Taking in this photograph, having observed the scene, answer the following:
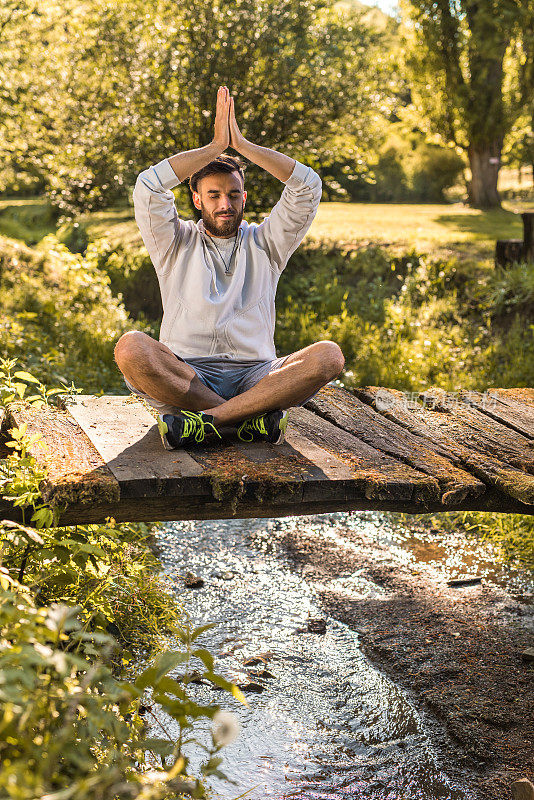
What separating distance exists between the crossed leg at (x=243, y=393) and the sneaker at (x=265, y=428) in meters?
0.03

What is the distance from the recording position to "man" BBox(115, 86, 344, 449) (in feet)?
12.4

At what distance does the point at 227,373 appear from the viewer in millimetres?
4117

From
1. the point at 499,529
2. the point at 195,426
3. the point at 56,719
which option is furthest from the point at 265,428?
the point at 499,529

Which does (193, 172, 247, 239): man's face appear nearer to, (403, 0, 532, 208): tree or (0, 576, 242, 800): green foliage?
(0, 576, 242, 800): green foliage

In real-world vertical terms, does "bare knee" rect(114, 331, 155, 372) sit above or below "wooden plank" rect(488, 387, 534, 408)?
above

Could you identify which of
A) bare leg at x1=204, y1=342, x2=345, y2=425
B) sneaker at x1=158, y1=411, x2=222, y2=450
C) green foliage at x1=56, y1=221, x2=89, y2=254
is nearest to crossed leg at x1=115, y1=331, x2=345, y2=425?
bare leg at x1=204, y1=342, x2=345, y2=425

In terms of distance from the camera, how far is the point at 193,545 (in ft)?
17.7

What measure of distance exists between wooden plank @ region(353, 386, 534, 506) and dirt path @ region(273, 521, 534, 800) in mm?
963

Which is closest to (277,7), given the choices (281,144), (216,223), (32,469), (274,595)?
(281,144)

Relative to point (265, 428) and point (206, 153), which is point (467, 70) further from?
point (265, 428)

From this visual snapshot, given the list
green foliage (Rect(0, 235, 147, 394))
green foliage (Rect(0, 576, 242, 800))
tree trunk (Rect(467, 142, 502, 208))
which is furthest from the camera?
tree trunk (Rect(467, 142, 502, 208))

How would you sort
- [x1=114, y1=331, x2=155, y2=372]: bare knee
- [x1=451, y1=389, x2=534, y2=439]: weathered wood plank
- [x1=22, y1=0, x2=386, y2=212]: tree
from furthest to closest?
[x1=22, y1=0, x2=386, y2=212]: tree
[x1=451, y1=389, x2=534, y2=439]: weathered wood plank
[x1=114, y1=331, x2=155, y2=372]: bare knee

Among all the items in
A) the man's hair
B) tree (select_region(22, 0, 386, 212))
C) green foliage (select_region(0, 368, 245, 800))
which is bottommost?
green foliage (select_region(0, 368, 245, 800))

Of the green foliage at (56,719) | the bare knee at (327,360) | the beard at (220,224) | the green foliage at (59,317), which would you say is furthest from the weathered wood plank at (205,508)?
the green foliage at (59,317)
